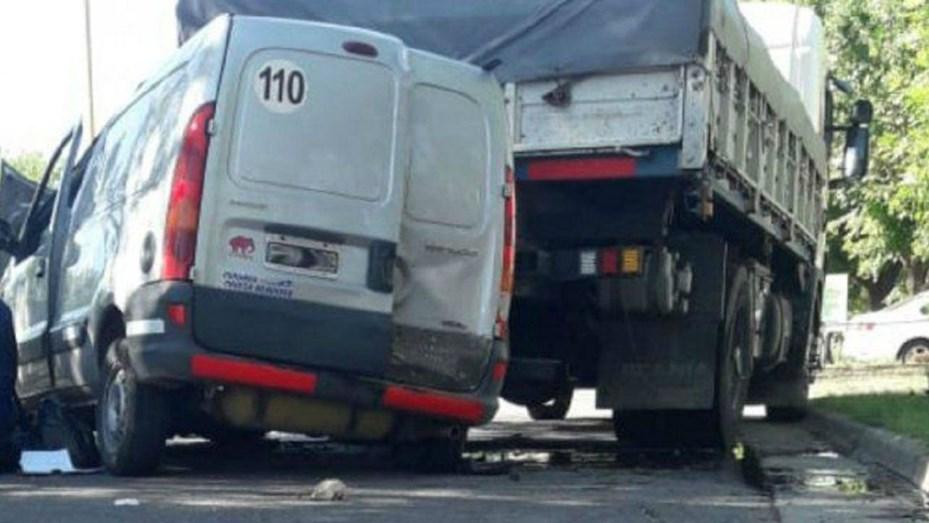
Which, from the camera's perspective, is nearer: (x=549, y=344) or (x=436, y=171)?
(x=436, y=171)

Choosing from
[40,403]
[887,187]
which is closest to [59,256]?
[40,403]

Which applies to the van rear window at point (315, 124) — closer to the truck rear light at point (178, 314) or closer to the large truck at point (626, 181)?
the truck rear light at point (178, 314)

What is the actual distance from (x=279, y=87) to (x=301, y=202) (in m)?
0.57

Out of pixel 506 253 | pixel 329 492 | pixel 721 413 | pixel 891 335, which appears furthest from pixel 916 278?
pixel 329 492

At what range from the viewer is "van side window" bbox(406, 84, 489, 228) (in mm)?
8484

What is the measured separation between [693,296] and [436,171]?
273 cm

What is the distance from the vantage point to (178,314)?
7.95 m

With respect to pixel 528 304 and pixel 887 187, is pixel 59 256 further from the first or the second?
pixel 887 187

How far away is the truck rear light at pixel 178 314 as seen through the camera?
7938 millimetres

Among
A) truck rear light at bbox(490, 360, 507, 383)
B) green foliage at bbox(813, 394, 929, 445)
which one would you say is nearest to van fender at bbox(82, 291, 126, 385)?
truck rear light at bbox(490, 360, 507, 383)

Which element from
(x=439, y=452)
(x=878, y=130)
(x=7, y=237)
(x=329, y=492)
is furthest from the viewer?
(x=878, y=130)

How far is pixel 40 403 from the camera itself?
10180 mm

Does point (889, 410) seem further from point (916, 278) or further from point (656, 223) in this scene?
point (916, 278)

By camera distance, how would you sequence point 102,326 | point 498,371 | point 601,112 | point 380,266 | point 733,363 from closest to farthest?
point 380,266 → point 498,371 → point 102,326 → point 601,112 → point 733,363
